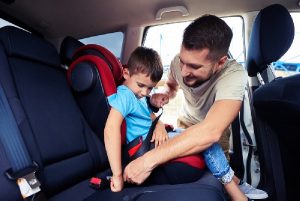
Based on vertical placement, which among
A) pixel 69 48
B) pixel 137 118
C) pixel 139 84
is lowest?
pixel 137 118

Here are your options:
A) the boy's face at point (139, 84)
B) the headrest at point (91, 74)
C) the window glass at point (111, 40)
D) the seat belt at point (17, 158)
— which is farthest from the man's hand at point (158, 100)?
the window glass at point (111, 40)

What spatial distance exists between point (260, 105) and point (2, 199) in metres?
1.19

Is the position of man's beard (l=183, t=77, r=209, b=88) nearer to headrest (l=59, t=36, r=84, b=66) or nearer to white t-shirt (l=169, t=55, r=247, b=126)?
white t-shirt (l=169, t=55, r=247, b=126)

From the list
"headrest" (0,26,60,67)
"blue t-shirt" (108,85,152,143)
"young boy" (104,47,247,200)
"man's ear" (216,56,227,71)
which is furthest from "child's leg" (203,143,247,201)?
"headrest" (0,26,60,67)

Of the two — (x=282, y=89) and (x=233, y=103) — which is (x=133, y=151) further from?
(x=282, y=89)

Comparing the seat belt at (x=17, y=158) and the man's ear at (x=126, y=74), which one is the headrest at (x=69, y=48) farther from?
the seat belt at (x=17, y=158)

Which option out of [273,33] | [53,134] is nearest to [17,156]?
[53,134]

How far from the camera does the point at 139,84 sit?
4.09 feet

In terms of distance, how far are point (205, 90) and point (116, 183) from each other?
701 millimetres

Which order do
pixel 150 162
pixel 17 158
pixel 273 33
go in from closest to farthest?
1. pixel 17 158
2. pixel 150 162
3. pixel 273 33

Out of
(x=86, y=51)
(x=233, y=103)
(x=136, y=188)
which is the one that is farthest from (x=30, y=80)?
(x=233, y=103)

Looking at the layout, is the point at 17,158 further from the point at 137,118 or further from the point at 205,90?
the point at 205,90

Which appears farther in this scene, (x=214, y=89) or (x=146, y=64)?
(x=214, y=89)

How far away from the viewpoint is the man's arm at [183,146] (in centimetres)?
105
